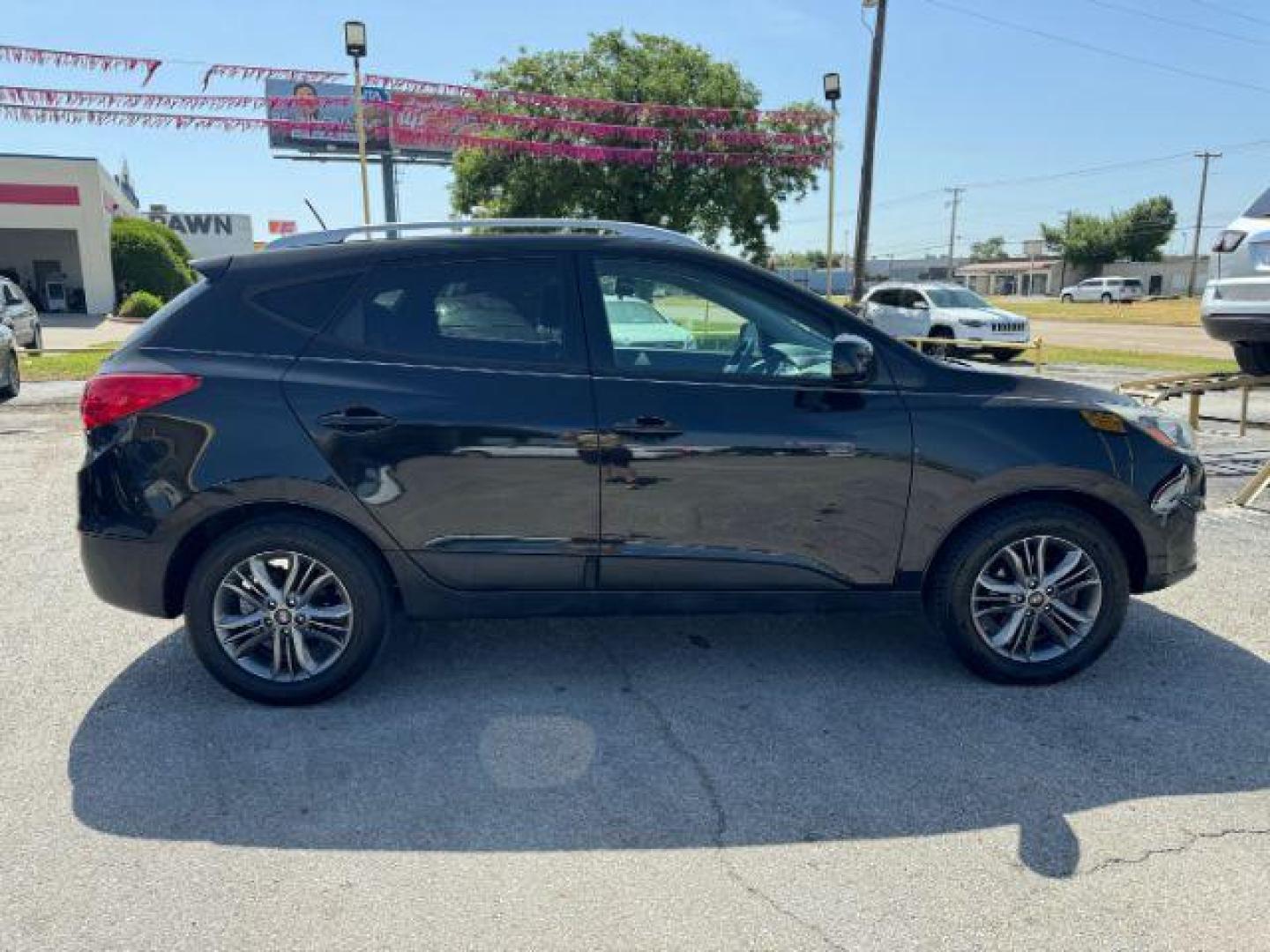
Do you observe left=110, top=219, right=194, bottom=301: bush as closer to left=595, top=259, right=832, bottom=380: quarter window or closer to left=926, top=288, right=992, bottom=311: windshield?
left=926, top=288, right=992, bottom=311: windshield

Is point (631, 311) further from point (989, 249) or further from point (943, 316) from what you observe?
point (989, 249)

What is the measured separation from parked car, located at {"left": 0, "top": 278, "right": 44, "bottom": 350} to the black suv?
1622cm

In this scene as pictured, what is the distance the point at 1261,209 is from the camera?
7.32 metres

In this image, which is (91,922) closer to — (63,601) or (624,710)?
(624,710)

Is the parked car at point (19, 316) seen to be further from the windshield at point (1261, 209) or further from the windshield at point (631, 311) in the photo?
the windshield at point (1261, 209)

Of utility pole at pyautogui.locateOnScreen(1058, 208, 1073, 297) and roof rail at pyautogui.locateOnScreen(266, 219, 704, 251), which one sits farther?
utility pole at pyautogui.locateOnScreen(1058, 208, 1073, 297)

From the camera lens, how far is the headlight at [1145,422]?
11.6ft

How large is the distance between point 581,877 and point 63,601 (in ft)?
11.5

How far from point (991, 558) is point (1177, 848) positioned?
1.19 meters


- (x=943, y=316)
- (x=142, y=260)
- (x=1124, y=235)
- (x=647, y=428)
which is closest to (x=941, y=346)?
(x=943, y=316)

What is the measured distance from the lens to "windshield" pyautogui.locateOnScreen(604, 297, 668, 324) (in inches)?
137

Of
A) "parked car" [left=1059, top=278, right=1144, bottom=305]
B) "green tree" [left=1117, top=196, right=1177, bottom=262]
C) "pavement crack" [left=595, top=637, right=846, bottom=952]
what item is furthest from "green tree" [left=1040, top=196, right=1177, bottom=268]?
"pavement crack" [left=595, top=637, right=846, bottom=952]

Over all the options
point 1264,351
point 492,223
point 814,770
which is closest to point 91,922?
point 814,770

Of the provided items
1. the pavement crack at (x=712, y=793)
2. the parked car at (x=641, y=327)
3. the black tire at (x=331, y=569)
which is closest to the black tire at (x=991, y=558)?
the pavement crack at (x=712, y=793)
